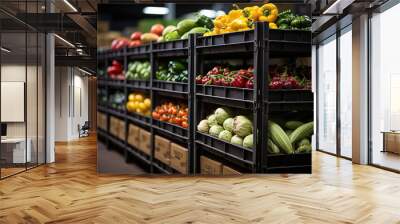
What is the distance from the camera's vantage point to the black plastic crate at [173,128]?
5.05 metres

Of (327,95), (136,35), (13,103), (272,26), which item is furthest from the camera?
(327,95)

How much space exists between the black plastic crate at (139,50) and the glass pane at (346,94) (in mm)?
4438

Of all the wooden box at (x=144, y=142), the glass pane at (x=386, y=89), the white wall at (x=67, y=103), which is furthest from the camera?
the white wall at (x=67, y=103)

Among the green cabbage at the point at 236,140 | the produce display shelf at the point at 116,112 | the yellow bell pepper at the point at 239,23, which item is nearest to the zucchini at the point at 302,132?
the green cabbage at the point at 236,140

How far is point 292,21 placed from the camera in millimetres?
4801

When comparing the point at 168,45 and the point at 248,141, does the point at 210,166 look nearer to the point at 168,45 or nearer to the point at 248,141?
the point at 248,141

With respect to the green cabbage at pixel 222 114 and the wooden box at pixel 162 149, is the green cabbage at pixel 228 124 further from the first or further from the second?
the wooden box at pixel 162 149

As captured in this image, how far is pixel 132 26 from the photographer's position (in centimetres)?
482

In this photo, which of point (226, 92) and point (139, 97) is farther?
point (139, 97)

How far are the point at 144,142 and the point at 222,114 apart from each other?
1024 millimetres

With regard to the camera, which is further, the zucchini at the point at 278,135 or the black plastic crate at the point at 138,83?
the black plastic crate at the point at 138,83

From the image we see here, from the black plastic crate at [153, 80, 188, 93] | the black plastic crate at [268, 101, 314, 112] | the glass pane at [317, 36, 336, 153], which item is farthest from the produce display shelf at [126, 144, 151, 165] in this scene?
the glass pane at [317, 36, 336, 153]

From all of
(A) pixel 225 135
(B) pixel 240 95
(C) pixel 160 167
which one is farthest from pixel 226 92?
(C) pixel 160 167

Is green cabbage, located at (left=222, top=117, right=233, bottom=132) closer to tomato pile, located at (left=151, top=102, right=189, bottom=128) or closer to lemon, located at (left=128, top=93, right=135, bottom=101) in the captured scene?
tomato pile, located at (left=151, top=102, right=189, bottom=128)
